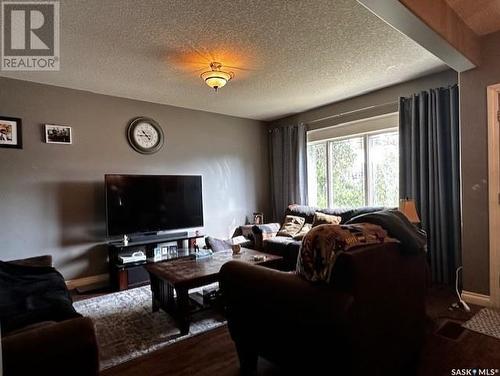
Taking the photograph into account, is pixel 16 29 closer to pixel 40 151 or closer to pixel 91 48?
pixel 91 48

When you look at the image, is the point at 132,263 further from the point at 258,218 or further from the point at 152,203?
the point at 258,218

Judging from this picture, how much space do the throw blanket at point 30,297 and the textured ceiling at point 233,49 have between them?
1.97 m

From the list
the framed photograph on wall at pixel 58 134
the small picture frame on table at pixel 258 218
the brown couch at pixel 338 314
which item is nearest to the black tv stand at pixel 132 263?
the framed photograph on wall at pixel 58 134

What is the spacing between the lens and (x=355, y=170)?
175 inches

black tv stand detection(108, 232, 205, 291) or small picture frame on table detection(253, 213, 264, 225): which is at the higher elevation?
small picture frame on table detection(253, 213, 264, 225)

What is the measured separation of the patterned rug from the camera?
7.38 ft

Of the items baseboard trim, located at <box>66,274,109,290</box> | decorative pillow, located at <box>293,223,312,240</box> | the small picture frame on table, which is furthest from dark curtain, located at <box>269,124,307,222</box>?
baseboard trim, located at <box>66,274,109,290</box>

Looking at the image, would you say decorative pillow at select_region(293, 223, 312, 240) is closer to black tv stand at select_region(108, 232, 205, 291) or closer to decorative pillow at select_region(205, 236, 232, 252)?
decorative pillow at select_region(205, 236, 232, 252)

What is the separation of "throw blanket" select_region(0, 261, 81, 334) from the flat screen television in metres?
1.15

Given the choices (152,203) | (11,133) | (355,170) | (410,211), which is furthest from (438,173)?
(11,133)

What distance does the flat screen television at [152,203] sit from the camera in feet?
12.0

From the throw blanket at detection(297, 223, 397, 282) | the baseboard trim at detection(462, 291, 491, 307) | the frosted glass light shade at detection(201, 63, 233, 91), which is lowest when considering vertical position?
the baseboard trim at detection(462, 291, 491, 307)

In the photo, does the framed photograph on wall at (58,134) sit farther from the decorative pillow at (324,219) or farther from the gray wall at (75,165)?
the decorative pillow at (324,219)

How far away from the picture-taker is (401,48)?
9.14 feet
